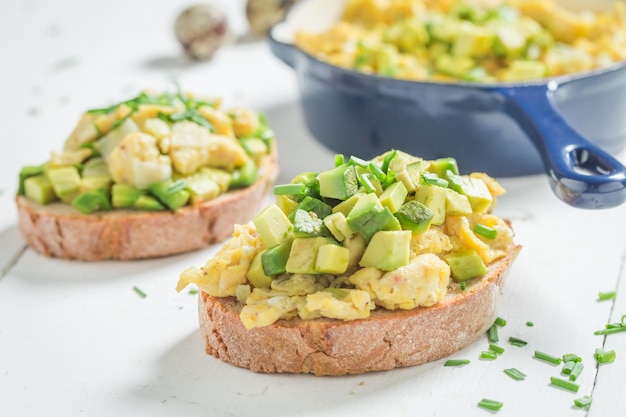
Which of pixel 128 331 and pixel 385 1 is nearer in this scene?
pixel 128 331

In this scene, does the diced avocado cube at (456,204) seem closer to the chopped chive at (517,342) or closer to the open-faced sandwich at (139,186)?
the chopped chive at (517,342)

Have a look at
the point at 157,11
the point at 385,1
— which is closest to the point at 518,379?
the point at 385,1

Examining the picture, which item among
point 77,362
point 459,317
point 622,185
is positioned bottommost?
point 77,362

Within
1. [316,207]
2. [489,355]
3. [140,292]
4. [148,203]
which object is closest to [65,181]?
[148,203]

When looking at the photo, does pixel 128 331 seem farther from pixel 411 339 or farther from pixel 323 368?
pixel 411 339

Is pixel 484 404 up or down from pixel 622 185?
down

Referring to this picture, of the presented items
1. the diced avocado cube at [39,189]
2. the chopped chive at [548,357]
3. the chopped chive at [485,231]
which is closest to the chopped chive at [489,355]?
the chopped chive at [548,357]

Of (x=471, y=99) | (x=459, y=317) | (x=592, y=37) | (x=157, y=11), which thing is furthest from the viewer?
(x=157, y=11)

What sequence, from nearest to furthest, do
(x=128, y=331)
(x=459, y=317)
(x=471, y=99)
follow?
(x=459, y=317), (x=128, y=331), (x=471, y=99)
